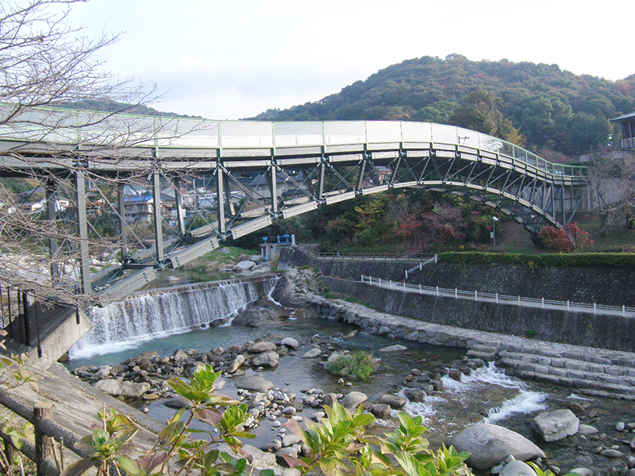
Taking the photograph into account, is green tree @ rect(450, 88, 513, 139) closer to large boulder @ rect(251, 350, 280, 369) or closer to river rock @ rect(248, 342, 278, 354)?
river rock @ rect(248, 342, 278, 354)

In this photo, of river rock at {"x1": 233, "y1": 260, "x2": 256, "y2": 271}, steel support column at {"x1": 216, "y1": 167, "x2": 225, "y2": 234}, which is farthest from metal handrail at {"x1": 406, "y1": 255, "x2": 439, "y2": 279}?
river rock at {"x1": 233, "y1": 260, "x2": 256, "y2": 271}

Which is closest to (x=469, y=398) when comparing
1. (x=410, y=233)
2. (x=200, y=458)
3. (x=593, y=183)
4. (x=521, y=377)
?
(x=521, y=377)

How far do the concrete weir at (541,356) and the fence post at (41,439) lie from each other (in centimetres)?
1282

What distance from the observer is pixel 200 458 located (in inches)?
86.4

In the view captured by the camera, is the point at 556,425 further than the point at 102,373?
No

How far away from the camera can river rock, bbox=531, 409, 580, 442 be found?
924 centimetres

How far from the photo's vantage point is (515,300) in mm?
16984

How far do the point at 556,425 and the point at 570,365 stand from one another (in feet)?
13.8

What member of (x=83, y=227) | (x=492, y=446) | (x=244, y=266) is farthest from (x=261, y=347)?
(x=244, y=266)

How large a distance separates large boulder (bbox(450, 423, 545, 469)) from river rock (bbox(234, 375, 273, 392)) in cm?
561

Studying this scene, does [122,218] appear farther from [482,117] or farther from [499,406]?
[482,117]

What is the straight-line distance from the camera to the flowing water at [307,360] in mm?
10336

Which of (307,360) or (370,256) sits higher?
(370,256)

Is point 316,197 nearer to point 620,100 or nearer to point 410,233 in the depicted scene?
point 410,233
